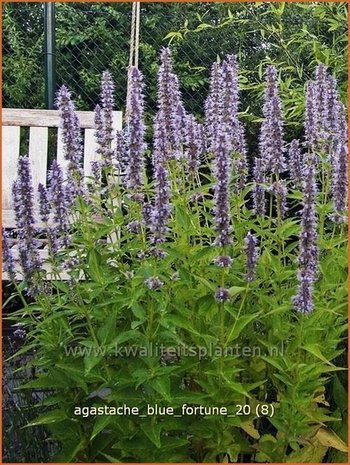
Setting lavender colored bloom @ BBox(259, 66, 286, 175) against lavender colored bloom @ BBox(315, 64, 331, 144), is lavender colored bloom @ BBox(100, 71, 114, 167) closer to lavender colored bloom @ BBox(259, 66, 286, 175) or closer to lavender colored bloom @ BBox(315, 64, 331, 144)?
lavender colored bloom @ BBox(259, 66, 286, 175)

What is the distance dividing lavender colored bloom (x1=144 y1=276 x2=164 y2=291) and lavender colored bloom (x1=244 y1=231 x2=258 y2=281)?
21 centimetres

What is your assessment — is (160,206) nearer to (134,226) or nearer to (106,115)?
(134,226)

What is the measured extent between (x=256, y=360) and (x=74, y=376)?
0.50 m

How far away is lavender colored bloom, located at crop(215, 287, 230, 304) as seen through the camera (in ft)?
5.44

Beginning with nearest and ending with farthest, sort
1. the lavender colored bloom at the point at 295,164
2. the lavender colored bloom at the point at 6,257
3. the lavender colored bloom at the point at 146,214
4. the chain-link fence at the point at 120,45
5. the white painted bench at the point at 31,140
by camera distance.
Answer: the lavender colored bloom at the point at 146,214, the lavender colored bloom at the point at 6,257, the lavender colored bloom at the point at 295,164, the white painted bench at the point at 31,140, the chain-link fence at the point at 120,45

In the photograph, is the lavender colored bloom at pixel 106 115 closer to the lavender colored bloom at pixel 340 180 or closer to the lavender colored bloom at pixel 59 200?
the lavender colored bloom at pixel 59 200

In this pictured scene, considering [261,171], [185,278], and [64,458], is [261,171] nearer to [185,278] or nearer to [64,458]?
[185,278]

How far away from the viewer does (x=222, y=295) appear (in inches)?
65.2

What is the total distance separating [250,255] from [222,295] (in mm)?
122

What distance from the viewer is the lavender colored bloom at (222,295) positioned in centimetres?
166

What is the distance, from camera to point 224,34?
5.16 m

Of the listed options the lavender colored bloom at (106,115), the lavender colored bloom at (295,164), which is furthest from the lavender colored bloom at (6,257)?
the lavender colored bloom at (295,164)

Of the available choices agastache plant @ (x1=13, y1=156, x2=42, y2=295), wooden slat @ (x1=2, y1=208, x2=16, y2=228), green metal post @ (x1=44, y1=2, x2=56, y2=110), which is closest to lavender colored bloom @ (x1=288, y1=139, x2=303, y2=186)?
agastache plant @ (x1=13, y1=156, x2=42, y2=295)

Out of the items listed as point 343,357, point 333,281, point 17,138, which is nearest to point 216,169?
point 333,281
